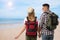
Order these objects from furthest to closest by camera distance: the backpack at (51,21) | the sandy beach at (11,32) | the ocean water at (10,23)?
the ocean water at (10,23), the sandy beach at (11,32), the backpack at (51,21)

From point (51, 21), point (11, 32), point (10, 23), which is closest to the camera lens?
point (51, 21)

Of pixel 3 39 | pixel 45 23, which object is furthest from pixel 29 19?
pixel 3 39

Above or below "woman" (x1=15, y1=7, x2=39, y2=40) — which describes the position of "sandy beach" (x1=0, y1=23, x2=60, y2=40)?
below

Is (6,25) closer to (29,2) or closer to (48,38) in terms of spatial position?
(29,2)

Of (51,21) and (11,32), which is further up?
(51,21)

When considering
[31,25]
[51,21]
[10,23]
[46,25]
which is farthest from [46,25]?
[10,23]

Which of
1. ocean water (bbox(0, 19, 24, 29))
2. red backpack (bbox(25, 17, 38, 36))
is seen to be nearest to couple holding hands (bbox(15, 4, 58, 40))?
red backpack (bbox(25, 17, 38, 36))

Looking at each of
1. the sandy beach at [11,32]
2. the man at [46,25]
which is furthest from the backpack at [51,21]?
the sandy beach at [11,32]

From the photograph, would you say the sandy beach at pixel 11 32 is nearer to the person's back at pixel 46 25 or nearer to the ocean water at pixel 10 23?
the ocean water at pixel 10 23

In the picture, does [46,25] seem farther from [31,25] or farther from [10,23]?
[10,23]

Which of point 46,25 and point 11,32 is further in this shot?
point 11,32

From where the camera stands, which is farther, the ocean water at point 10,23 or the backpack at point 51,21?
the ocean water at point 10,23

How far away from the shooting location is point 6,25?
6105mm

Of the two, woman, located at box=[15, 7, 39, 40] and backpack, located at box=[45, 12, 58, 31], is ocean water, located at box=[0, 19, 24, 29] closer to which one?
woman, located at box=[15, 7, 39, 40]
